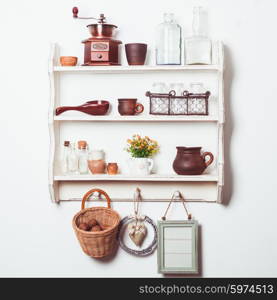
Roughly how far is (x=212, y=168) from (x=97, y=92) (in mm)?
650

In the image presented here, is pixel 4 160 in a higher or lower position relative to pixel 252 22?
lower

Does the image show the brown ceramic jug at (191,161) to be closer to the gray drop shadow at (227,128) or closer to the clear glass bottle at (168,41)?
the gray drop shadow at (227,128)

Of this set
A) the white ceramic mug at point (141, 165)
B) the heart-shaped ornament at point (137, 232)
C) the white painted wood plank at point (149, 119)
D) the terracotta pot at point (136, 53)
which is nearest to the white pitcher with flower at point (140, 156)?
the white ceramic mug at point (141, 165)

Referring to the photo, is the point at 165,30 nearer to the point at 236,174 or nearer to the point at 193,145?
the point at 193,145

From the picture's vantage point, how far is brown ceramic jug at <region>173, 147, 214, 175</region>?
238 centimetres

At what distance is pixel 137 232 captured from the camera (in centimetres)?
247

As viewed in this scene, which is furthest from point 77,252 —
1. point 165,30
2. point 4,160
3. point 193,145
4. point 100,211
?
point 165,30

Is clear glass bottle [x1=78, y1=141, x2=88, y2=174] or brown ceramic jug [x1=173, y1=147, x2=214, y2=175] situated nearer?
brown ceramic jug [x1=173, y1=147, x2=214, y2=175]

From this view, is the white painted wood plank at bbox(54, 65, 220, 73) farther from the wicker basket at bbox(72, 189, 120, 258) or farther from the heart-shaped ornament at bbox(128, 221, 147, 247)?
the heart-shaped ornament at bbox(128, 221, 147, 247)

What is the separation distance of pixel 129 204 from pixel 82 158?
1.02ft

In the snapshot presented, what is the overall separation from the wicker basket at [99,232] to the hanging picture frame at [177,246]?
222mm

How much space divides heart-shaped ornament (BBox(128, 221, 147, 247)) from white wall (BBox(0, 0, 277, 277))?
81 millimetres

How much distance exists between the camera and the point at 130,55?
2.40 metres

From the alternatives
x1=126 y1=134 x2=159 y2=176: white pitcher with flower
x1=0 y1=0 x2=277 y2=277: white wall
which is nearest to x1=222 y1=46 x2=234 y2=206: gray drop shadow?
x1=0 y1=0 x2=277 y2=277: white wall
